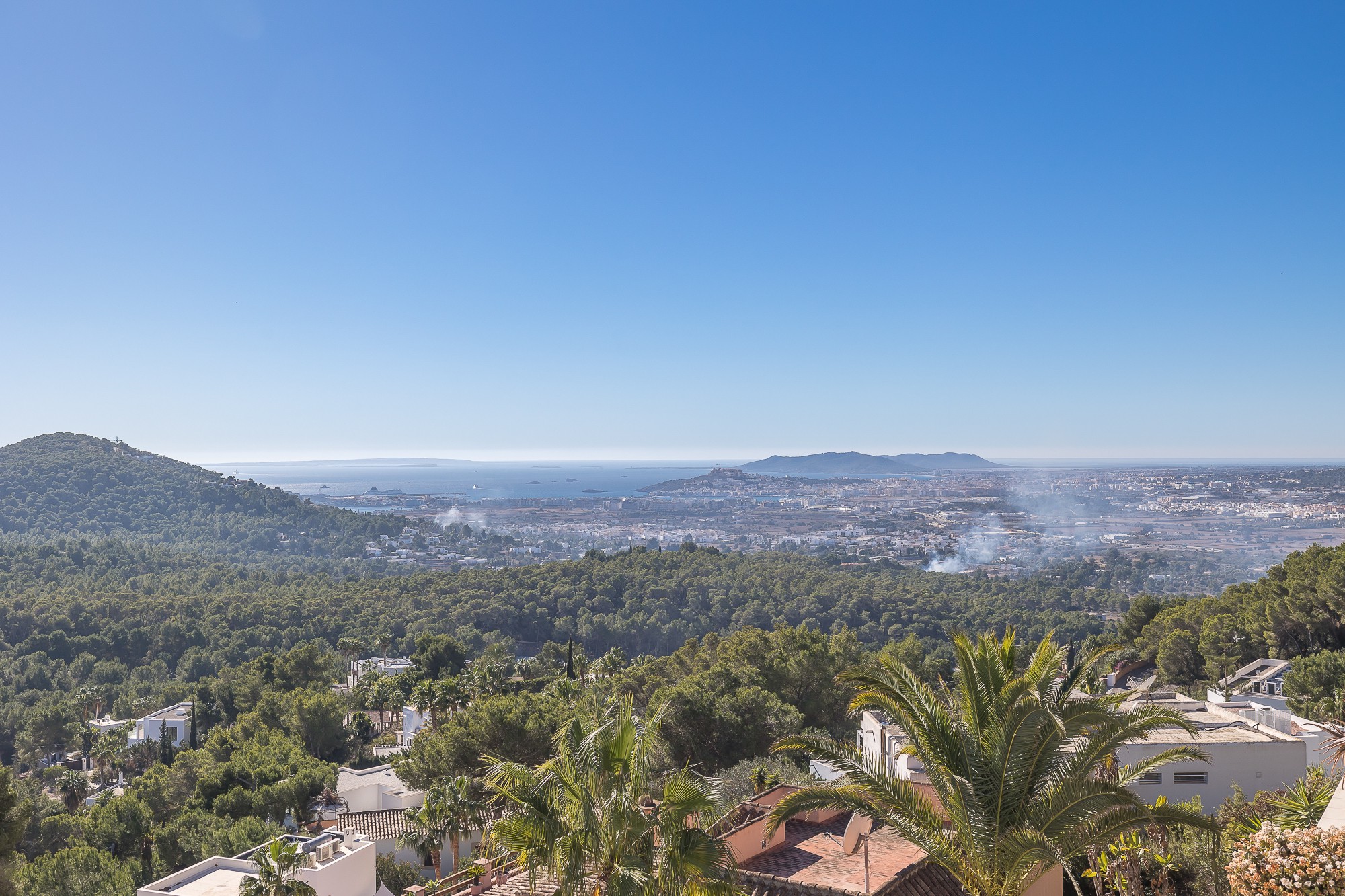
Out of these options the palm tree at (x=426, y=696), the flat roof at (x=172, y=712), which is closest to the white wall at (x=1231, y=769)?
the palm tree at (x=426, y=696)

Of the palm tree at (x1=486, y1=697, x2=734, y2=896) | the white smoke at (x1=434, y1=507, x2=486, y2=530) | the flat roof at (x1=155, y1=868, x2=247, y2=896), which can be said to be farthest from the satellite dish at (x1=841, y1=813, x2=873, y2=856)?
the white smoke at (x1=434, y1=507, x2=486, y2=530)

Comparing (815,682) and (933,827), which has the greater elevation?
(933,827)

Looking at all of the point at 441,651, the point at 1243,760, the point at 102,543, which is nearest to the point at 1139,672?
the point at 1243,760

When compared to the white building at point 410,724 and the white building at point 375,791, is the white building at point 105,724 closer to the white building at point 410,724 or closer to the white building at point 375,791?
the white building at point 410,724

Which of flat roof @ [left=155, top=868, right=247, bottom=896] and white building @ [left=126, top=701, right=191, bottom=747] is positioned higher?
flat roof @ [left=155, top=868, right=247, bottom=896]

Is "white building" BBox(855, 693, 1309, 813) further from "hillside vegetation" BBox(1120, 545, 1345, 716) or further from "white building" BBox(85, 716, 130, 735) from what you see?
"white building" BBox(85, 716, 130, 735)

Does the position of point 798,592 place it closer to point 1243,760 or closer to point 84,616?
point 84,616
